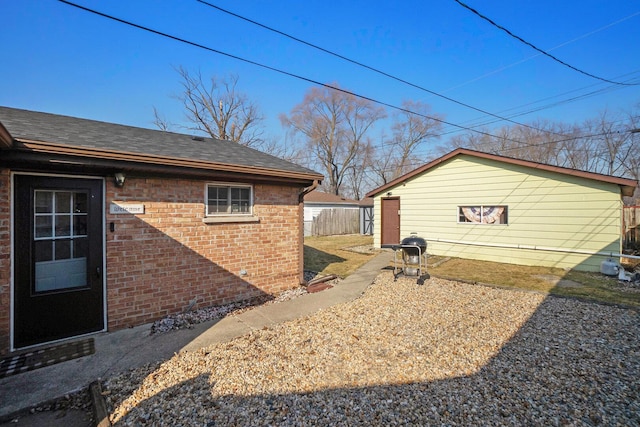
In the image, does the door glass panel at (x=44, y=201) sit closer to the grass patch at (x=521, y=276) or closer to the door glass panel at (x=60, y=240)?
the door glass panel at (x=60, y=240)

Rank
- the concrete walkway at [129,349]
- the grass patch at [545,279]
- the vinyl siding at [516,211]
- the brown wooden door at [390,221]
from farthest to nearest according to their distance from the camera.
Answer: the brown wooden door at [390,221] < the vinyl siding at [516,211] < the grass patch at [545,279] < the concrete walkway at [129,349]

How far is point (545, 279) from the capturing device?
7.54m

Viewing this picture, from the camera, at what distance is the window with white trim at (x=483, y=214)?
995 cm

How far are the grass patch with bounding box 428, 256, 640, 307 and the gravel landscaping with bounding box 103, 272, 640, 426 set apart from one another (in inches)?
45.8

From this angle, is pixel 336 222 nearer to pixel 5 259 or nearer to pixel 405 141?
pixel 405 141

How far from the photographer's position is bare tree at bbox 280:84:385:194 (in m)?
30.6

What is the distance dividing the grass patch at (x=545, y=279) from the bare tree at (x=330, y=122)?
2381 centimetres

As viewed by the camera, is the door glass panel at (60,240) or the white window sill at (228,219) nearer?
the door glass panel at (60,240)

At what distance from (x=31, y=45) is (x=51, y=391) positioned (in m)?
6.63

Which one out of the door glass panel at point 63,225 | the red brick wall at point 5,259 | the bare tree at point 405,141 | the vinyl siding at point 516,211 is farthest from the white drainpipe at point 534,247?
the bare tree at point 405,141

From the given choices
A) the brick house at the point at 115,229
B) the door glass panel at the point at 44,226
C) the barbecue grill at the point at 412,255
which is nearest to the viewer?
the brick house at the point at 115,229

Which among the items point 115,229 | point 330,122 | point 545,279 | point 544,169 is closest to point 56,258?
point 115,229

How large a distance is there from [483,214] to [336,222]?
11965 millimetres

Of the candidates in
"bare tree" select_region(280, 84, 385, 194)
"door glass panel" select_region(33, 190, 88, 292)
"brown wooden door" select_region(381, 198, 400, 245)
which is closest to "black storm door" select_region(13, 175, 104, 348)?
"door glass panel" select_region(33, 190, 88, 292)
